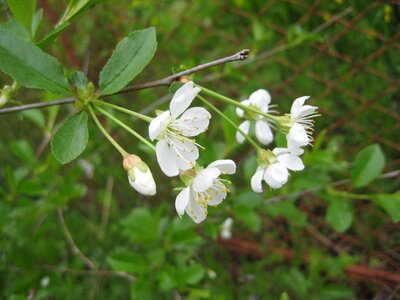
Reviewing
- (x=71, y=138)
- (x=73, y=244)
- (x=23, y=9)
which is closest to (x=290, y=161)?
(x=71, y=138)

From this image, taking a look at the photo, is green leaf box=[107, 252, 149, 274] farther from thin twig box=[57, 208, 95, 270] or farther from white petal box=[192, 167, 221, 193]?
white petal box=[192, 167, 221, 193]

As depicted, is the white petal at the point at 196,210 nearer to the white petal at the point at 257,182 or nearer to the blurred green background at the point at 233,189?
the white petal at the point at 257,182

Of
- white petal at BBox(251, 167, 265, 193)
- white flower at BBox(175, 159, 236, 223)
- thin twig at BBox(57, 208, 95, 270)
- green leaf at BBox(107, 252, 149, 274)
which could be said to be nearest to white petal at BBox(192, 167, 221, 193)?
white flower at BBox(175, 159, 236, 223)

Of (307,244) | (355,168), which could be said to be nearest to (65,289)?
(355,168)

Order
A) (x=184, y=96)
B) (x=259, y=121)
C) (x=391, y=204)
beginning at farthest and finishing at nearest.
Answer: (x=391, y=204), (x=259, y=121), (x=184, y=96)

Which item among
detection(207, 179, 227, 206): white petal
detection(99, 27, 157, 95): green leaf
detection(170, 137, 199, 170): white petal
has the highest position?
detection(99, 27, 157, 95): green leaf

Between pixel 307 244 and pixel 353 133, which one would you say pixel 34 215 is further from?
pixel 353 133

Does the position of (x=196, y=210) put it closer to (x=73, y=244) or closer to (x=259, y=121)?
(x=259, y=121)
